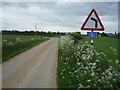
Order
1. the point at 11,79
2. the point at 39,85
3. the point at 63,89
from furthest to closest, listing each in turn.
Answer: the point at 11,79 < the point at 39,85 < the point at 63,89

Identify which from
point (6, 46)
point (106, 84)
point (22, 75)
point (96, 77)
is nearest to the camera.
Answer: point (106, 84)

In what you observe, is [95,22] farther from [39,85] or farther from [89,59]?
[39,85]

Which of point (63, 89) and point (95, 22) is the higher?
point (95, 22)

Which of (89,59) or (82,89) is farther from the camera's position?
(89,59)

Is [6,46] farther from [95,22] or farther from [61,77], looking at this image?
[95,22]

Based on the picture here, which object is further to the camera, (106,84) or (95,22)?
(95,22)

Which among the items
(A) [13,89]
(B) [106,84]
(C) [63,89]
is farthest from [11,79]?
(B) [106,84]

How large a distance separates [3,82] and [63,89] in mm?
2701

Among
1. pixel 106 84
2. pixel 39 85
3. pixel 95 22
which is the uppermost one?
pixel 95 22

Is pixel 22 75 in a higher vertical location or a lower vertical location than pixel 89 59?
lower

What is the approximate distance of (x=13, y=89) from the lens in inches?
253

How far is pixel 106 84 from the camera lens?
17.2 ft

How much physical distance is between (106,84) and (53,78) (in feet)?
10.8

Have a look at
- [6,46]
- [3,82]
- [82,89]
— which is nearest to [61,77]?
[82,89]
